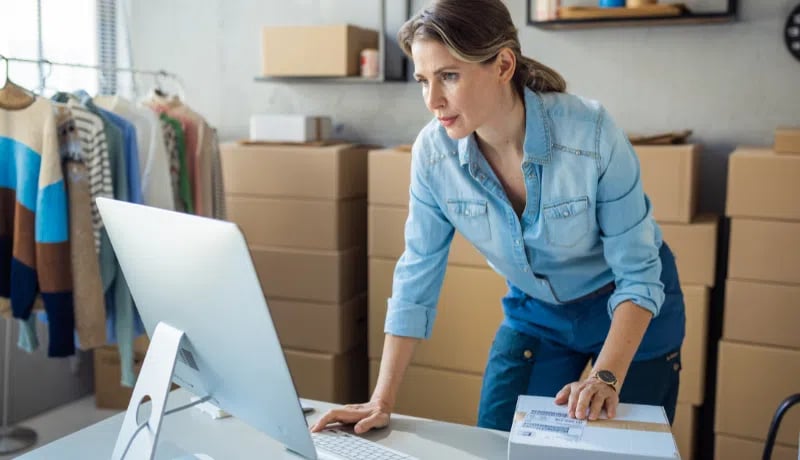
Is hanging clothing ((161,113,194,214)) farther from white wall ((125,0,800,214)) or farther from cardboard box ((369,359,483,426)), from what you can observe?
cardboard box ((369,359,483,426))

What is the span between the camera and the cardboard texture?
2564mm

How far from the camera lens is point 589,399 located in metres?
1.25

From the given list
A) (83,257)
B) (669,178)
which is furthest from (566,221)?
(83,257)

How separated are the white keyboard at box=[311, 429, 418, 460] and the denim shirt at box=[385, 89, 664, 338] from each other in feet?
0.92

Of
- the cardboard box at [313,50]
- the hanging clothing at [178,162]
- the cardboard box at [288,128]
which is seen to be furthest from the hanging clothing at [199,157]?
the cardboard box at [313,50]

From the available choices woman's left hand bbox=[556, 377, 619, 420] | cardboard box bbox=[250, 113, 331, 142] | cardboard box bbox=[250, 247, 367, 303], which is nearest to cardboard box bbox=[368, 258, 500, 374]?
cardboard box bbox=[250, 247, 367, 303]

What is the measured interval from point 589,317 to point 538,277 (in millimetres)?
136

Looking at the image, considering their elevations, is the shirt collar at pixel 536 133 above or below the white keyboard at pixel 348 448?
above

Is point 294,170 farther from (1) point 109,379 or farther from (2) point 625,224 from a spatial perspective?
(2) point 625,224

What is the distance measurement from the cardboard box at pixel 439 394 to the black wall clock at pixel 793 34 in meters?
1.44

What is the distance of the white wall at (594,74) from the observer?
2795 mm

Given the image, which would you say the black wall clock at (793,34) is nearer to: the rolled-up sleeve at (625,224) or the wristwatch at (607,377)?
the rolled-up sleeve at (625,224)

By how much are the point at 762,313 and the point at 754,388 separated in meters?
0.22

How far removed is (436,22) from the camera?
4.49ft
